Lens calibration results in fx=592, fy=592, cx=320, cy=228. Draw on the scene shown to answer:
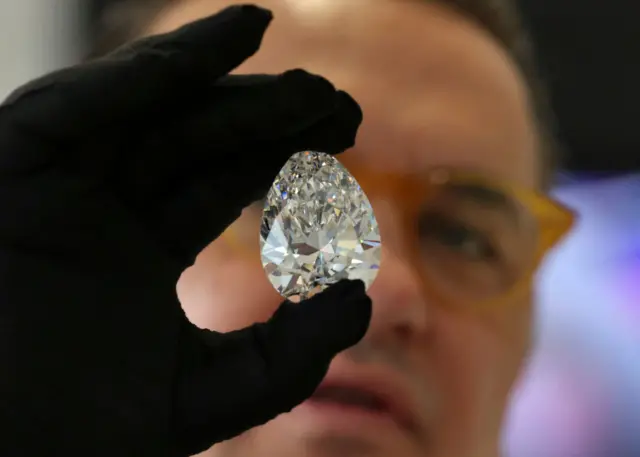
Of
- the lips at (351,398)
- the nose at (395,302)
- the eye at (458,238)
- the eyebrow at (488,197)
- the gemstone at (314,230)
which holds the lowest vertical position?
the lips at (351,398)

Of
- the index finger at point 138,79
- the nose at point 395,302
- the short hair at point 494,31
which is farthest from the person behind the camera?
the short hair at point 494,31

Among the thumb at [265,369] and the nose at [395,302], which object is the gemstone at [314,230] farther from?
the nose at [395,302]

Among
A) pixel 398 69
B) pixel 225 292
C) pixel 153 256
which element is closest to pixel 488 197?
pixel 398 69

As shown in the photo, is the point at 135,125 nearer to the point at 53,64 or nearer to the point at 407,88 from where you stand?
Result: the point at 407,88

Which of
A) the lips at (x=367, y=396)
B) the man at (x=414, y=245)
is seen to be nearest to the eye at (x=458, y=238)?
the man at (x=414, y=245)

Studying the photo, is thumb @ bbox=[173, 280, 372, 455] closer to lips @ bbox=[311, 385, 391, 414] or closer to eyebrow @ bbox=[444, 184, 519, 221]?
lips @ bbox=[311, 385, 391, 414]

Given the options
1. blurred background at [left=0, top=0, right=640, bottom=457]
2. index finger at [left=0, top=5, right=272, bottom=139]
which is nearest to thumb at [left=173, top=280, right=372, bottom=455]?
index finger at [left=0, top=5, right=272, bottom=139]

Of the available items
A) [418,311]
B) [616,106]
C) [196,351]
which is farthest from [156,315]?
[616,106]
